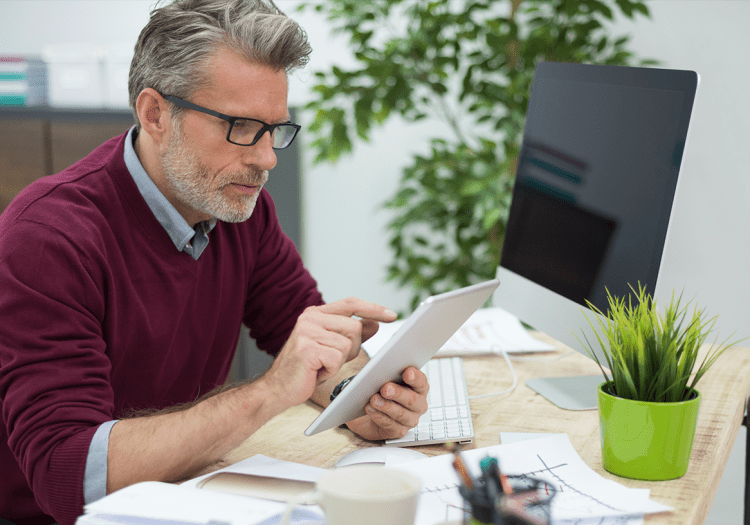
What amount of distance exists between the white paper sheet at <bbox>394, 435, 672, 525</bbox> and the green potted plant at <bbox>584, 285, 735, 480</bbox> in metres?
0.06

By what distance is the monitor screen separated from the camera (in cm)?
95

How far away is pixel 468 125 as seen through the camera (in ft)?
8.29

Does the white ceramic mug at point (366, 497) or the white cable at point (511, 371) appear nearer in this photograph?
the white ceramic mug at point (366, 497)

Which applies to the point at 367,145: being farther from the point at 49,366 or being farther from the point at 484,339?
the point at 49,366

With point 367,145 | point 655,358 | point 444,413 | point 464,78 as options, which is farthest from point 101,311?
point 367,145

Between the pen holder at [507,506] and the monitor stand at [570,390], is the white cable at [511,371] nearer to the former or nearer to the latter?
the monitor stand at [570,390]

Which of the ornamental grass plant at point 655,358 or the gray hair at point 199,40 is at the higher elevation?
the gray hair at point 199,40

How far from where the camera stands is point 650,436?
774mm

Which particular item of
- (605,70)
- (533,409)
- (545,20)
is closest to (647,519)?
(533,409)

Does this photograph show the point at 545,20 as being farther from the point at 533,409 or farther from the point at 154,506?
the point at 154,506

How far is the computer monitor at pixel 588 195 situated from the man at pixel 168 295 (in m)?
0.34

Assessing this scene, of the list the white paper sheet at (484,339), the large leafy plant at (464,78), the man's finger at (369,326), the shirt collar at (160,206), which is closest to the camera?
the man's finger at (369,326)

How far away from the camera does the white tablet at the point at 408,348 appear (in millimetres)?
762

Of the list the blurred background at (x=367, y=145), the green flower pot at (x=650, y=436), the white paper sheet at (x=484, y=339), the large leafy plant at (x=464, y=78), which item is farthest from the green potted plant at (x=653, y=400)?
the blurred background at (x=367, y=145)
